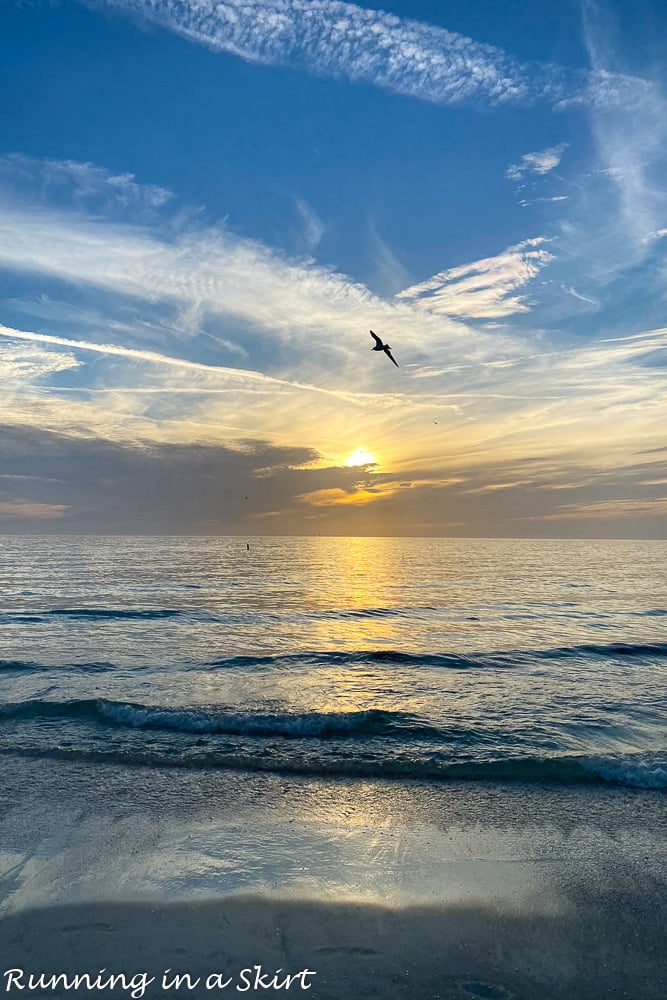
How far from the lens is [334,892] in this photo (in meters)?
7.93

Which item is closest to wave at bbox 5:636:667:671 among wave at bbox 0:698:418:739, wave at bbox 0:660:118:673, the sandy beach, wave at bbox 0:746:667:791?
wave at bbox 0:660:118:673

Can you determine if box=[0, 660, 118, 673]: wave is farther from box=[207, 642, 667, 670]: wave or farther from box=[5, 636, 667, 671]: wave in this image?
box=[207, 642, 667, 670]: wave

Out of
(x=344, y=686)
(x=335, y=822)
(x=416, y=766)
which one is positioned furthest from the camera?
(x=344, y=686)

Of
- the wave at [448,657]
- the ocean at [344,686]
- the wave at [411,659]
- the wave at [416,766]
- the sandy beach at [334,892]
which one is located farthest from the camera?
the wave at [448,657]

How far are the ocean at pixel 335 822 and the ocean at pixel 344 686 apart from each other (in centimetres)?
12

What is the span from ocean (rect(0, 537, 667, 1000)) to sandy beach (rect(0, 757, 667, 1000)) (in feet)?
0.12

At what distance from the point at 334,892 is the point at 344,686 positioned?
12.4m

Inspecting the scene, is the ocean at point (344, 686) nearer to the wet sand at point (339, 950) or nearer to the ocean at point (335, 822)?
the ocean at point (335, 822)

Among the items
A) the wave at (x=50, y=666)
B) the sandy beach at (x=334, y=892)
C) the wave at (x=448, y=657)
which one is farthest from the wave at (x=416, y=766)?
the wave at (x=448, y=657)

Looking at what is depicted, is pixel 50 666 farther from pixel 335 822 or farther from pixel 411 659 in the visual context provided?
pixel 335 822

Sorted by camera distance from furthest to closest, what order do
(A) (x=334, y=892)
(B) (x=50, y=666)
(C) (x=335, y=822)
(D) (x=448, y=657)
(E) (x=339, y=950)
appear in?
(D) (x=448, y=657) < (B) (x=50, y=666) < (C) (x=335, y=822) < (A) (x=334, y=892) < (E) (x=339, y=950)

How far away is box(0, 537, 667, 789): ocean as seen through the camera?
44.1 feet

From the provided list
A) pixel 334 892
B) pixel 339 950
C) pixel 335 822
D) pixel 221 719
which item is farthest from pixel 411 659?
pixel 339 950

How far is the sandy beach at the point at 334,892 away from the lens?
6.51m
